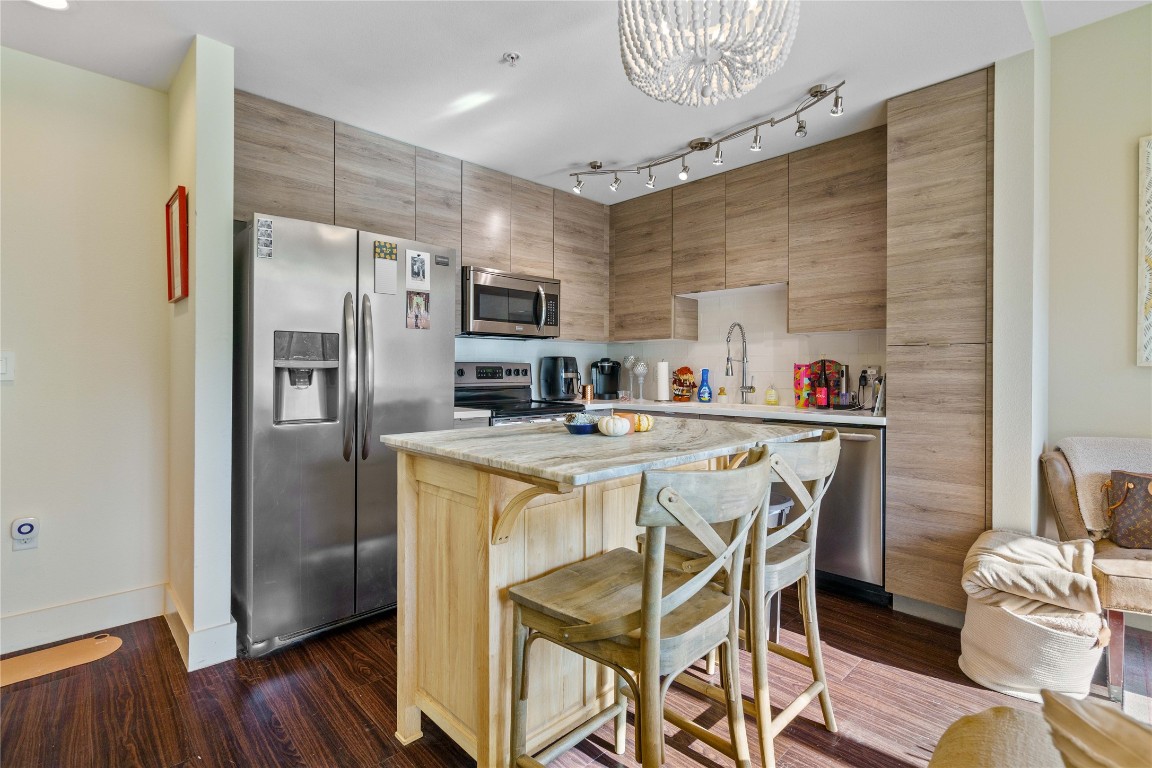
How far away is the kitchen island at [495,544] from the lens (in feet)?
4.58

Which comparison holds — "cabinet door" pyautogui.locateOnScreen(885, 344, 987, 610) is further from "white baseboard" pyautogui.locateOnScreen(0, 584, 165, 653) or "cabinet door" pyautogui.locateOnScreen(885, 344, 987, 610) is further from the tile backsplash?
"white baseboard" pyautogui.locateOnScreen(0, 584, 165, 653)

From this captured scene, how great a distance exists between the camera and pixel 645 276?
4109mm

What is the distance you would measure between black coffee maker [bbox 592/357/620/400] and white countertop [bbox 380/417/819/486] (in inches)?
94.3

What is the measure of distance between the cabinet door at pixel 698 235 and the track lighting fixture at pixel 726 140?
0.30 meters

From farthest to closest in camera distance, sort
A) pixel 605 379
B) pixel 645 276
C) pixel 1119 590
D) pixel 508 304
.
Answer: pixel 605 379, pixel 645 276, pixel 508 304, pixel 1119 590

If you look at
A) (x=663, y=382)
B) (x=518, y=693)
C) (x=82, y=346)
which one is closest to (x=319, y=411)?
(x=82, y=346)

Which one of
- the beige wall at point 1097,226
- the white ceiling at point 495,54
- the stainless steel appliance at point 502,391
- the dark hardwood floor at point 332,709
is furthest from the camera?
the stainless steel appliance at point 502,391

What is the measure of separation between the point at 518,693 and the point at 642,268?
328 centimetres

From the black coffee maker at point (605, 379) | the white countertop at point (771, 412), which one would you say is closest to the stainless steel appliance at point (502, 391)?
the white countertop at point (771, 412)

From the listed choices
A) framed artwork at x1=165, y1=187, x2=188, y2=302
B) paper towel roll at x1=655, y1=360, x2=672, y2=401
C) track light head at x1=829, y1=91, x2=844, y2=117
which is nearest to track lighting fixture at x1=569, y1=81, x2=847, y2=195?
track light head at x1=829, y1=91, x2=844, y2=117

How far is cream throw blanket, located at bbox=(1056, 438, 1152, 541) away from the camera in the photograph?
225 centimetres

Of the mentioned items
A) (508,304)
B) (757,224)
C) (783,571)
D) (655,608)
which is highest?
(757,224)

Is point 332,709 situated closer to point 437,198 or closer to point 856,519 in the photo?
point 856,519

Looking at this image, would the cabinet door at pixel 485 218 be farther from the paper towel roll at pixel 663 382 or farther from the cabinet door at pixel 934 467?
the cabinet door at pixel 934 467
